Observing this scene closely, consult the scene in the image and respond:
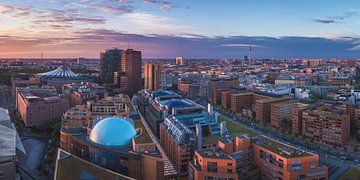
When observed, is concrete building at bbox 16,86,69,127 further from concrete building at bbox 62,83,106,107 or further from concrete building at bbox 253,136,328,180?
concrete building at bbox 253,136,328,180

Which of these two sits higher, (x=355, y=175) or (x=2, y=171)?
(x=2, y=171)

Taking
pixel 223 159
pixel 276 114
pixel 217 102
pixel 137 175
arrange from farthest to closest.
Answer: pixel 217 102 < pixel 276 114 < pixel 137 175 < pixel 223 159

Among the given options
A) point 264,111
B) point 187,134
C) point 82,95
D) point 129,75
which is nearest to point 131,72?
point 129,75

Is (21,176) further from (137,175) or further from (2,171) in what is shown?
(137,175)

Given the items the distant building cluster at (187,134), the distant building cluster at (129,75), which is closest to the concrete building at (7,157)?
the distant building cluster at (187,134)

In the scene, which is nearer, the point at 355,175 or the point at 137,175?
the point at 137,175

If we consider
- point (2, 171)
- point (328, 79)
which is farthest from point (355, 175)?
point (328, 79)
